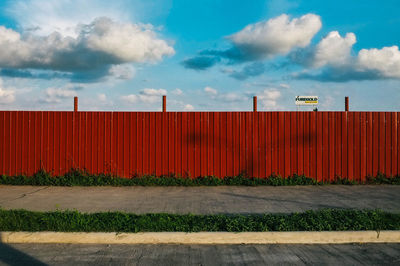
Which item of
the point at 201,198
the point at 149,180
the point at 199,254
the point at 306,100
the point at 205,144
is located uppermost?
the point at 306,100

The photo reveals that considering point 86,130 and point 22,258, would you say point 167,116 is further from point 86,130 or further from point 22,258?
point 22,258

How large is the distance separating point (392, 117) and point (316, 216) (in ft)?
20.8

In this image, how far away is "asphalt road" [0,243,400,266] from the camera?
421 centimetres

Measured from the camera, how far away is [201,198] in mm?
7539

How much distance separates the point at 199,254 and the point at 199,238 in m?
0.47

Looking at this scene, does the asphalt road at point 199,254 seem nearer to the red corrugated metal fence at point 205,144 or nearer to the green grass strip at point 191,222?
the green grass strip at point 191,222

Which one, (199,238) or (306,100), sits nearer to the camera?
(199,238)

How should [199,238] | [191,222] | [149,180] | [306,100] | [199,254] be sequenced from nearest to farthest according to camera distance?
[199,254] → [199,238] → [191,222] → [149,180] → [306,100]

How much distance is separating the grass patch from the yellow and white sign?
2522 mm

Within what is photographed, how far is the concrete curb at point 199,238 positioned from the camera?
492cm

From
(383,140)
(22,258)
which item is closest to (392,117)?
(383,140)

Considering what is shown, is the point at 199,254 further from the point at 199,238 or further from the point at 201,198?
the point at 201,198

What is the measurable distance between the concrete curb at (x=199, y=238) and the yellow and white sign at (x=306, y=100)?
5.98 m

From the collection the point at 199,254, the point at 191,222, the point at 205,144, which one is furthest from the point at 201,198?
the point at 199,254
